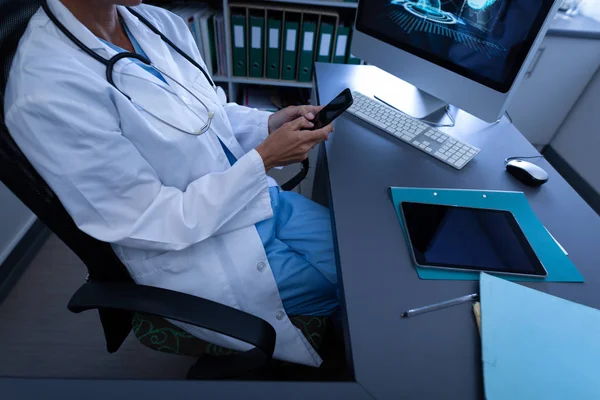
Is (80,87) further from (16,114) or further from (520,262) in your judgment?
(520,262)

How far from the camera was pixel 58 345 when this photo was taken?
124 cm

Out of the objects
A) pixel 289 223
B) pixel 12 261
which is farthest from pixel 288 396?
pixel 12 261

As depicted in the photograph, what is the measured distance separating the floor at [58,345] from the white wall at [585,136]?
2.26m

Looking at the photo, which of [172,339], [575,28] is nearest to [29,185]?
[172,339]

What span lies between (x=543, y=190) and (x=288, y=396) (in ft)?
2.57

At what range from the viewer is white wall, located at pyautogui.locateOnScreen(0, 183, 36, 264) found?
52.6 inches

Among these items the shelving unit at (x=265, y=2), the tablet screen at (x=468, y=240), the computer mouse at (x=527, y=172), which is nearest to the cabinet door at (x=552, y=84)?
the shelving unit at (x=265, y=2)

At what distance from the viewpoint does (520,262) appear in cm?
65

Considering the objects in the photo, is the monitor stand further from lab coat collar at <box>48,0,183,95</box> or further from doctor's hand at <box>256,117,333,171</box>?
lab coat collar at <box>48,0,183,95</box>

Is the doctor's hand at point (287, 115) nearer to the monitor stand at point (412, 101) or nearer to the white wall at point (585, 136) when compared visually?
the monitor stand at point (412, 101)

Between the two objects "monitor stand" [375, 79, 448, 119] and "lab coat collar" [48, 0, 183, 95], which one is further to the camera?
"monitor stand" [375, 79, 448, 119]

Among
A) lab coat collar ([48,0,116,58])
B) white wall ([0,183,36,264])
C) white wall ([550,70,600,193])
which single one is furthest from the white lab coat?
white wall ([550,70,600,193])

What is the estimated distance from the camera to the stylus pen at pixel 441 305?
57 centimetres

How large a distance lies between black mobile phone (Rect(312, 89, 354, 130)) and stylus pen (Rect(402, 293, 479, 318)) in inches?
19.1
